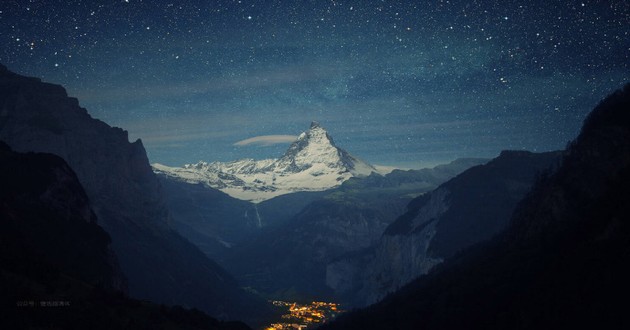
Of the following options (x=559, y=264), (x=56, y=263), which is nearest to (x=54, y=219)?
(x=56, y=263)

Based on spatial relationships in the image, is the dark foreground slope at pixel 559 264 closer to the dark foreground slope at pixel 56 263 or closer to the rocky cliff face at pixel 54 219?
the dark foreground slope at pixel 56 263

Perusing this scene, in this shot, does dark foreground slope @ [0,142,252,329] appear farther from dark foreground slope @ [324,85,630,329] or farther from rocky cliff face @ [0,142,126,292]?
dark foreground slope @ [324,85,630,329]

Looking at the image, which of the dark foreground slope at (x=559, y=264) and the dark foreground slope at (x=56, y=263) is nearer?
the dark foreground slope at (x=56, y=263)

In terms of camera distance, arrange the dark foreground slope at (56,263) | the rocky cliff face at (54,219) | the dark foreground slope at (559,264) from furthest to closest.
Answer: the rocky cliff face at (54,219) < the dark foreground slope at (559,264) < the dark foreground slope at (56,263)

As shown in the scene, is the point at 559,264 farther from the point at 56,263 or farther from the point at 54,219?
the point at 54,219

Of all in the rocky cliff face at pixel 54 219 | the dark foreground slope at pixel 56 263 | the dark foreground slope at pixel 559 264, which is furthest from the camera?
the rocky cliff face at pixel 54 219

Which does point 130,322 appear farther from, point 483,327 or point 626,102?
A: point 626,102

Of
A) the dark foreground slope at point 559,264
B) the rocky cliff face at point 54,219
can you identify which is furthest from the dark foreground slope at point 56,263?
the dark foreground slope at point 559,264

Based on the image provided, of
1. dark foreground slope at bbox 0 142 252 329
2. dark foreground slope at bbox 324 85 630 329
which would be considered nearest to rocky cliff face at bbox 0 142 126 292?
dark foreground slope at bbox 0 142 252 329
